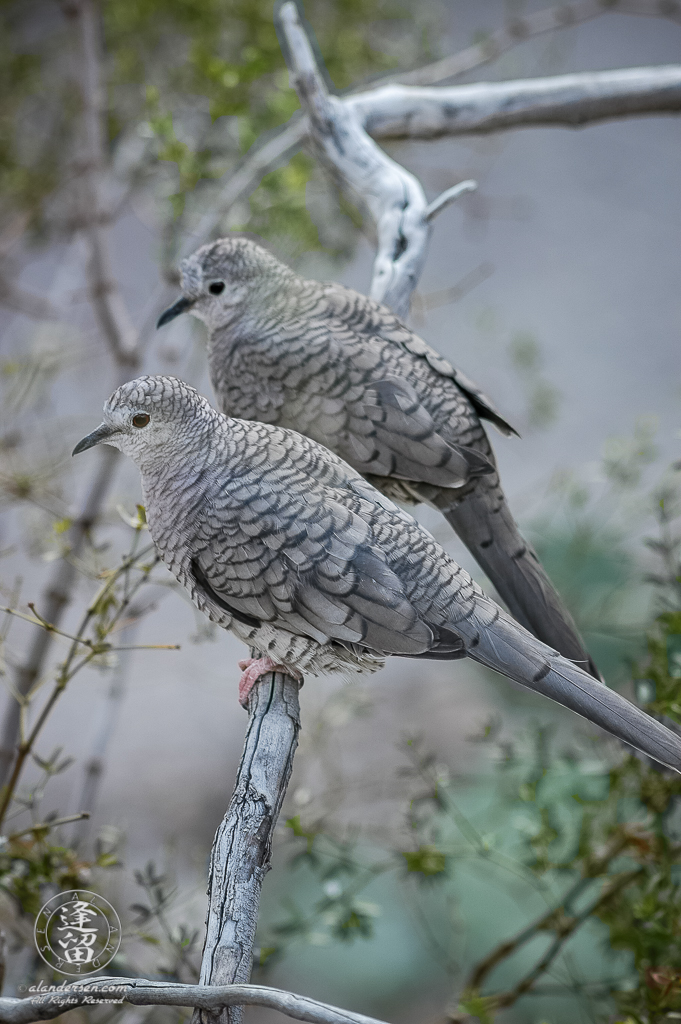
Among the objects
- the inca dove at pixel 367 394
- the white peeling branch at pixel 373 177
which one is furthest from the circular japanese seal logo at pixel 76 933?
the white peeling branch at pixel 373 177

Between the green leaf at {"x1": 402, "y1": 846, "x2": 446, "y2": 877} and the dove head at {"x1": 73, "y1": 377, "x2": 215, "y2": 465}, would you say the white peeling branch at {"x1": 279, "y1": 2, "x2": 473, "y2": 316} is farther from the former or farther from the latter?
the green leaf at {"x1": 402, "y1": 846, "x2": 446, "y2": 877}

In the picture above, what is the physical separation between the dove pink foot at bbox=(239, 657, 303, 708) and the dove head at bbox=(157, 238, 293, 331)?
2.15 feet

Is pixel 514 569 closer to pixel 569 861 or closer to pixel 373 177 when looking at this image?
pixel 569 861

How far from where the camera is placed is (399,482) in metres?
1.46

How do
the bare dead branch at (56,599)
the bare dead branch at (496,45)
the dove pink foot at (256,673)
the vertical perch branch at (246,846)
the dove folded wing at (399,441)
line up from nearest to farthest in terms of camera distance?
the vertical perch branch at (246,846), the dove pink foot at (256,673), the dove folded wing at (399,441), the bare dead branch at (56,599), the bare dead branch at (496,45)

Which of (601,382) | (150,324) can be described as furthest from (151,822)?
(601,382)

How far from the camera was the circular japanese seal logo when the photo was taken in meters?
1.10

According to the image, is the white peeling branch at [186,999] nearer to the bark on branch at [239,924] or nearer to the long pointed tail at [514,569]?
the bark on branch at [239,924]

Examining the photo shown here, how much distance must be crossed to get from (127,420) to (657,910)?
1108mm

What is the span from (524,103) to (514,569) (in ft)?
3.58

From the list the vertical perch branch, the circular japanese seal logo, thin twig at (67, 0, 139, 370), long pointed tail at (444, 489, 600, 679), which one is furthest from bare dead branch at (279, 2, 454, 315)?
the circular japanese seal logo

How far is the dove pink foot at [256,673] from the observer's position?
50.4 inches

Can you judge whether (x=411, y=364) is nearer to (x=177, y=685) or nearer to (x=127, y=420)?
(x=127, y=420)

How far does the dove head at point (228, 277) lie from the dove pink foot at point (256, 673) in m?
0.66
